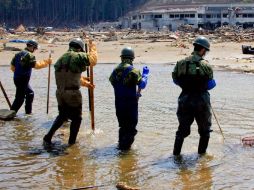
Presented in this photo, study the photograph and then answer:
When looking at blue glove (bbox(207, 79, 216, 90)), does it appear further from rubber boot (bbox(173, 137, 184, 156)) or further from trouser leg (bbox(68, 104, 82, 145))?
trouser leg (bbox(68, 104, 82, 145))

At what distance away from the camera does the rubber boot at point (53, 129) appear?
9219 millimetres

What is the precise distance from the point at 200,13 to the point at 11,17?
7157 centimetres

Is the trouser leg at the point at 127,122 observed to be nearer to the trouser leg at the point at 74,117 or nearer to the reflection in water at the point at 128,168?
the reflection in water at the point at 128,168

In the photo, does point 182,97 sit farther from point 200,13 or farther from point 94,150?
point 200,13

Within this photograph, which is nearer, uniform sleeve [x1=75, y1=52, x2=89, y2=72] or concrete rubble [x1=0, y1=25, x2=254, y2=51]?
uniform sleeve [x1=75, y1=52, x2=89, y2=72]

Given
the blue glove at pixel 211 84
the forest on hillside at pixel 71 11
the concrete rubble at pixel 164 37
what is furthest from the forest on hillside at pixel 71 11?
the blue glove at pixel 211 84

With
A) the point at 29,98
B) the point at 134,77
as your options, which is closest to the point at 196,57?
the point at 134,77

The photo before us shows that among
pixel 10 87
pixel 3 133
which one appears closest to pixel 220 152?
pixel 3 133

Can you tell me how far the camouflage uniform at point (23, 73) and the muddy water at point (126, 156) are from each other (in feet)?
1.50

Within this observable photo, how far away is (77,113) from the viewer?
9.18 m

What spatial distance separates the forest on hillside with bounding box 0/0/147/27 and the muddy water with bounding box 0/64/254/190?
159 m

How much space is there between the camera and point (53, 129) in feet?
30.6

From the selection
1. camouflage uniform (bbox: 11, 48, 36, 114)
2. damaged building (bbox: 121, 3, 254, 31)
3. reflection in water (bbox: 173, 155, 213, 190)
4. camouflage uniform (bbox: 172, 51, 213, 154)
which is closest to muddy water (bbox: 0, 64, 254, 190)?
reflection in water (bbox: 173, 155, 213, 190)

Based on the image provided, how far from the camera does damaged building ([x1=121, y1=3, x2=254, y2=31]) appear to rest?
11469 cm
